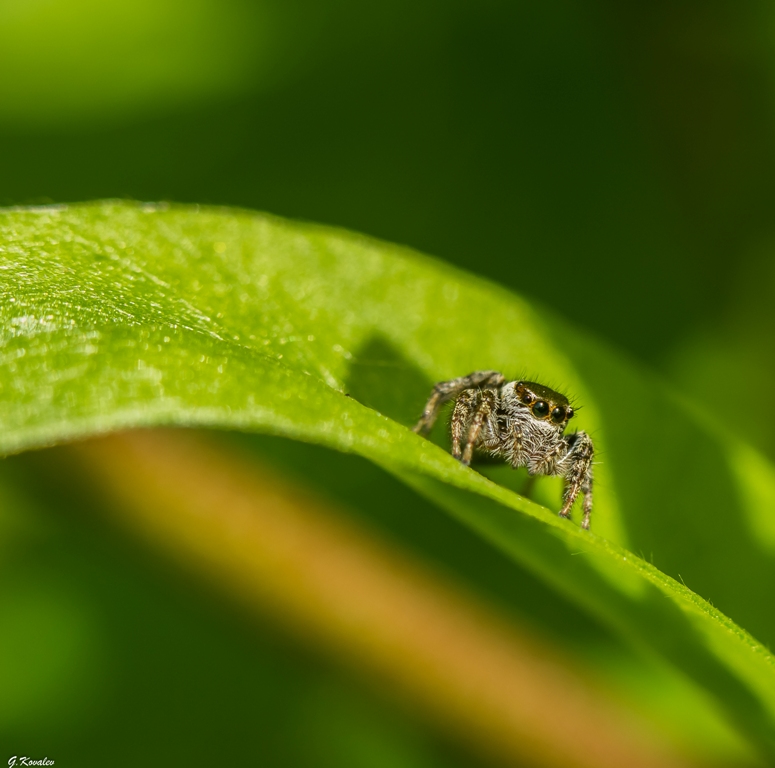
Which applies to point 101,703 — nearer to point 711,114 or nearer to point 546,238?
point 546,238

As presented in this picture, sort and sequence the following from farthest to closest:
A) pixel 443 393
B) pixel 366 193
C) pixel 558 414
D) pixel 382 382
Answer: pixel 366 193, pixel 558 414, pixel 443 393, pixel 382 382

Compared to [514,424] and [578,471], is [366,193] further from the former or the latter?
[578,471]

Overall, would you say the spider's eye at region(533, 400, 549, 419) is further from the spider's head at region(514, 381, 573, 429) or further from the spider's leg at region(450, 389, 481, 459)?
the spider's leg at region(450, 389, 481, 459)

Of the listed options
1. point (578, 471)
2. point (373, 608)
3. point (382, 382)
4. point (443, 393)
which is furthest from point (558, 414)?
point (373, 608)

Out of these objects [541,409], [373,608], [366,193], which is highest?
[366,193]


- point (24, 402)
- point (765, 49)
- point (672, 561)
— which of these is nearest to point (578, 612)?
point (672, 561)
